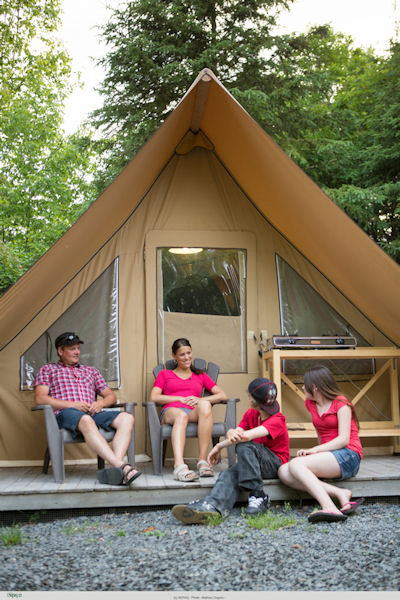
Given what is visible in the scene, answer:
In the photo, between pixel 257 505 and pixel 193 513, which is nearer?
pixel 193 513

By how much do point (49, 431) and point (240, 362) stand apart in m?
1.85

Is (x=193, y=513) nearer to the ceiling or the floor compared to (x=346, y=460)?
nearer to the floor

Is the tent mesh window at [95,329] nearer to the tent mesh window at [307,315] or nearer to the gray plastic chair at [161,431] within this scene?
the gray plastic chair at [161,431]

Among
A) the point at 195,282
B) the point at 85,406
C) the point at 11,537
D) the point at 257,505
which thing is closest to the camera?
the point at 11,537

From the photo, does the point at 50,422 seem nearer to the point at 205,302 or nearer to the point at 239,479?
the point at 239,479

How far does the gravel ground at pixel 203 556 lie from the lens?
89.0 inches

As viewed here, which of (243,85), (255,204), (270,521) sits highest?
(243,85)

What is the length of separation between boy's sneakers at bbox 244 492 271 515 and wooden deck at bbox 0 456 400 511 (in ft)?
0.64

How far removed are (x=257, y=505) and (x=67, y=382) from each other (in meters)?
1.59

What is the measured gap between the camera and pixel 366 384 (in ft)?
16.1

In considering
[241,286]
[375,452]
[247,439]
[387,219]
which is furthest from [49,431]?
[387,219]

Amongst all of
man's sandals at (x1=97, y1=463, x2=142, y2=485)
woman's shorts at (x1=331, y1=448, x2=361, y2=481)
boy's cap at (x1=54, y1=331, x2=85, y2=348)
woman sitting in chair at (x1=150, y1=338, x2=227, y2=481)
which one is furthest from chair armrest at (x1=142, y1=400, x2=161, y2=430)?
woman's shorts at (x1=331, y1=448, x2=361, y2=481)

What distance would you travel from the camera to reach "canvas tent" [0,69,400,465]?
4.51m

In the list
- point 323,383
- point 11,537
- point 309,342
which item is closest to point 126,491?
point 11,537
